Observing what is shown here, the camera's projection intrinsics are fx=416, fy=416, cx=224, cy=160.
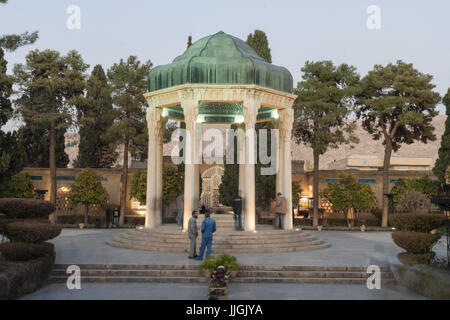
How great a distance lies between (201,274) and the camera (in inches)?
455

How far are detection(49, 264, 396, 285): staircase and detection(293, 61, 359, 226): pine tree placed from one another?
17778 mm

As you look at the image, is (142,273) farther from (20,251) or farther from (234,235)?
(234,235)

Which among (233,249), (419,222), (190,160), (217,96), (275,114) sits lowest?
(233,249)

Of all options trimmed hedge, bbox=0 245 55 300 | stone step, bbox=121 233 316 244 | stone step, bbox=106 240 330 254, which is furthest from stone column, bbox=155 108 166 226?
trimmed hedge, bbox=0 245 55 300

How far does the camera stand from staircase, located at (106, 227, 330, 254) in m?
15.3

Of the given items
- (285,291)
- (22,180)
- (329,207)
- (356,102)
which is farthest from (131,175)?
(285,291)

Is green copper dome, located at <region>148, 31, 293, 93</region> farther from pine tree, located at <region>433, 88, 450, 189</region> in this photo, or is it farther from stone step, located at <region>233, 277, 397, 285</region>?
pine tree, located at <region>433, 88, 450, 189</region>

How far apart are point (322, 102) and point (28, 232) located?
22.4 m

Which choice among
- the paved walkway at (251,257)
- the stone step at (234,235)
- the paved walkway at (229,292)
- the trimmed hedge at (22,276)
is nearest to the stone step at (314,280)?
the paved walkway at (229,292)

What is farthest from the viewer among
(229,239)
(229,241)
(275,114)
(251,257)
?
(275,114)

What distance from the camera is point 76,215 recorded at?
32062 millimetres

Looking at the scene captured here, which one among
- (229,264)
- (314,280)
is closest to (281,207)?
(314,280)

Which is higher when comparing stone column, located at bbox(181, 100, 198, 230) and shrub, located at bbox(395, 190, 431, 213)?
stone column, located at bbox(181, 100, 198, 230)

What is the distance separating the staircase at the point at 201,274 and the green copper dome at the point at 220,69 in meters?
8.25
